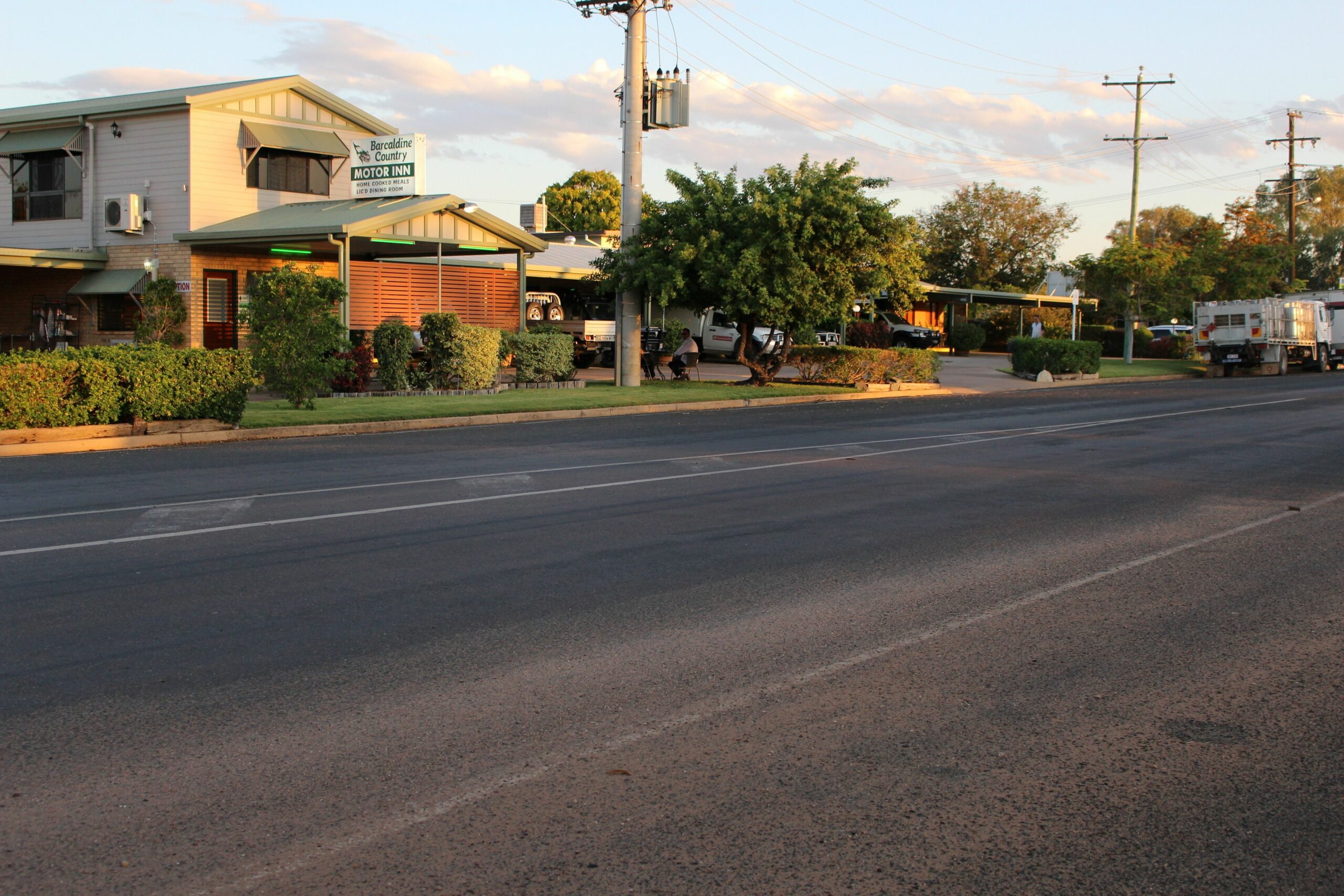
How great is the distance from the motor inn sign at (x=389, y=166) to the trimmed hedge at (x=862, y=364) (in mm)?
10355

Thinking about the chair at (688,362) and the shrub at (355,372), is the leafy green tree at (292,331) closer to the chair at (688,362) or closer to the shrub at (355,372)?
the shrub at (355,372)

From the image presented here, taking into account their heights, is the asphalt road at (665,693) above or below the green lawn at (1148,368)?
below

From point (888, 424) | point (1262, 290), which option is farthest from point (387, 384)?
point (1262, 290)

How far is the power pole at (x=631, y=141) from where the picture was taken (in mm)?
27750

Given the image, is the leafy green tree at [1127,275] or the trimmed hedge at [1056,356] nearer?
the trimmed hedge at [1056,356]

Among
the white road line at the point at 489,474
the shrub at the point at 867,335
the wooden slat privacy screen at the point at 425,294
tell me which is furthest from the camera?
the shrub at the point at 867,335

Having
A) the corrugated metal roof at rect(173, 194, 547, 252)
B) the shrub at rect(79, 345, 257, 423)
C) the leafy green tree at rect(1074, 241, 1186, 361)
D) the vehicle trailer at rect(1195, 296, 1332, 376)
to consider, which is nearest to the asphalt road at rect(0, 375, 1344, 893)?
the shrub at rect(79, 345, 257, 423)

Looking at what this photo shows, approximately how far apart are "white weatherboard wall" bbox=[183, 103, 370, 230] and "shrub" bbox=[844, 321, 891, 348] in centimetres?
2695

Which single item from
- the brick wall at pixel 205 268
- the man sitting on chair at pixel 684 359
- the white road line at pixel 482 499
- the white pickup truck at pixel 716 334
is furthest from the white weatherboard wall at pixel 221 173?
the white road line at pixel 482 499

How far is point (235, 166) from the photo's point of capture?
1172 inches

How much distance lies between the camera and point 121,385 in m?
16.2

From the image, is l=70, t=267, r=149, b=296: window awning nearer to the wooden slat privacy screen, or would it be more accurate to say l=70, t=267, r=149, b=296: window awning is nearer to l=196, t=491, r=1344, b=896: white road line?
the wooden slat privacy screen

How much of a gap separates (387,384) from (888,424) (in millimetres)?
10783

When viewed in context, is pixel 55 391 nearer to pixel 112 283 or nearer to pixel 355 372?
pixel 355 372
